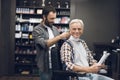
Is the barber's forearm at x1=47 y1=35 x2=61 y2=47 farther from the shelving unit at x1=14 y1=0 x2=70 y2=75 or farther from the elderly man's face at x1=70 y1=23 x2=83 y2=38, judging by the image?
the shelving unit at x1=14 y1=0 x2=70 y2=75

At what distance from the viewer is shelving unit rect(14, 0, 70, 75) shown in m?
8.89

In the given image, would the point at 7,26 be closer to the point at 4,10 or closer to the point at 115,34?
the point at 4,10

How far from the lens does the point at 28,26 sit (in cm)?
891

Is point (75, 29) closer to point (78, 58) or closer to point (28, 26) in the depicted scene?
point (78, 58)

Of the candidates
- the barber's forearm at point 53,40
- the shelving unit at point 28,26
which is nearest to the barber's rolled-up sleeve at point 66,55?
the barber's forearm at point 53,40

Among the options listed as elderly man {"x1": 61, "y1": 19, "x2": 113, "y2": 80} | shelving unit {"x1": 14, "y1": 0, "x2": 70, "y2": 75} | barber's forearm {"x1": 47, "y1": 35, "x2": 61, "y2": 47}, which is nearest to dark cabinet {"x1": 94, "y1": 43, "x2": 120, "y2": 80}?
shelving unit {"x1": 14, "y1": 0, "x2": 70, "y2": 75}

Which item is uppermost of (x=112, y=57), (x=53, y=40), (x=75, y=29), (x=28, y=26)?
(x=28, y=26)

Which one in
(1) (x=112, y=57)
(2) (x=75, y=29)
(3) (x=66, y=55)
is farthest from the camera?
(1) (x=112, y=57)

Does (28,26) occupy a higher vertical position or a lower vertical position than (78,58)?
higher

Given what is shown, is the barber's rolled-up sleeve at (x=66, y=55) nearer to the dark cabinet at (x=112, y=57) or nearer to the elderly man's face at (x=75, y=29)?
the elderly man's face at (x=75, y=29)

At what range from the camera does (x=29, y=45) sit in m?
8.95

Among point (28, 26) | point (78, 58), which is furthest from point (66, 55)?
point (28, 26)

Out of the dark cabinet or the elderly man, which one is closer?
the elderly man

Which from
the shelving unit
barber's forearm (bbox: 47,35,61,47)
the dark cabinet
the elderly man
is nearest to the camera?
the elderly man
